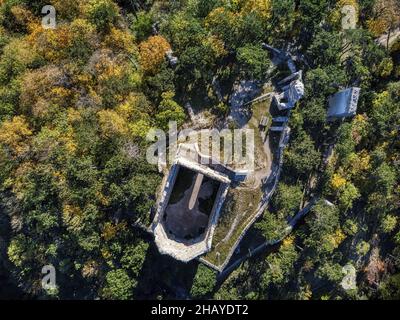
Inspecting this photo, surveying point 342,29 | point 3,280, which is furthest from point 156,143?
point 3,280

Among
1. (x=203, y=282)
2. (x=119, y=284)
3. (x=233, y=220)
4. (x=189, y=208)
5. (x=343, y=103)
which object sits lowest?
(x=203, y=282)

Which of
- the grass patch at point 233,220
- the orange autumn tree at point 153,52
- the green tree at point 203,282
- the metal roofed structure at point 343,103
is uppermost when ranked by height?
the orange autumn tree at point 153,52

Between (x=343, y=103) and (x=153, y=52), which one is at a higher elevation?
(x=153, y=52)

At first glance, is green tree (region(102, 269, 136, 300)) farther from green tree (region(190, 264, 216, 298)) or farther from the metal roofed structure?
the metal roofed structure

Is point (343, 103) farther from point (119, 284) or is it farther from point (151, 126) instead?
point (119, 284)

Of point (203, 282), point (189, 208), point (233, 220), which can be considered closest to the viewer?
point (203, 282)

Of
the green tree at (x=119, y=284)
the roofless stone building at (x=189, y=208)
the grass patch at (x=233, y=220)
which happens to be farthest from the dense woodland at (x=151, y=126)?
the roofless stone building at (x=189, y=208)

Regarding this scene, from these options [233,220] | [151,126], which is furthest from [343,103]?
[151,126]

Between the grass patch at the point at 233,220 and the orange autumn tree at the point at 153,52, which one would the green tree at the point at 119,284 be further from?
the orange autumn tree at the point at 153,52
